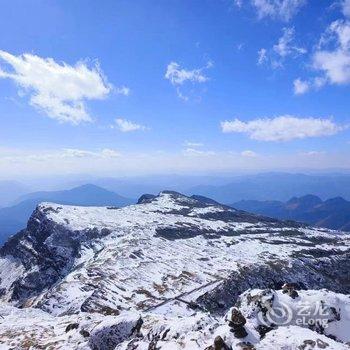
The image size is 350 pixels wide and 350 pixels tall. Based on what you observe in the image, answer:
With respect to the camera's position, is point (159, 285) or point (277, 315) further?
point (159, 285)

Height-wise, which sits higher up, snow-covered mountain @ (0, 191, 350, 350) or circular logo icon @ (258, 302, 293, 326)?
circular logo icon @ (258, 302, 293, 326)

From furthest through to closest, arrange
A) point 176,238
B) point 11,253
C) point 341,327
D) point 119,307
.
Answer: point 11,253 → point 176,238 → point 119,307 → point 341,327

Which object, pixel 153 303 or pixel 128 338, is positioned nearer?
pixel 128 338

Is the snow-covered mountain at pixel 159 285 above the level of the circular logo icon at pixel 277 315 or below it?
below

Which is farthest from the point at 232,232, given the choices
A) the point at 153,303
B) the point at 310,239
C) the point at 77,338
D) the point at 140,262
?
the point at 77,338

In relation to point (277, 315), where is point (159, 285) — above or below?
below

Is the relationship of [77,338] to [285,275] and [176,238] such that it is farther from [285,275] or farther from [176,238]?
[176,238]

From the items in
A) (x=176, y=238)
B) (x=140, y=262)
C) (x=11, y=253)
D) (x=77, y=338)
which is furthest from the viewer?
(x=11, y=253)

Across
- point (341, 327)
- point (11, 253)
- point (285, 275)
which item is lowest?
point (11, 253)
